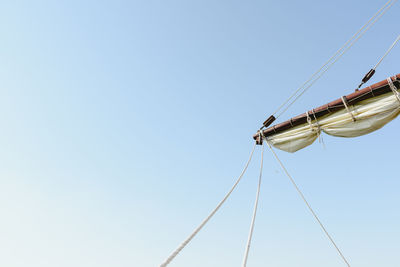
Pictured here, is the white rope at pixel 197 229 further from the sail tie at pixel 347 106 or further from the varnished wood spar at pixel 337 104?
the sail tie at pixel 347 106

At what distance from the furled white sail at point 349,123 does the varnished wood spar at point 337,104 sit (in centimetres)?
13

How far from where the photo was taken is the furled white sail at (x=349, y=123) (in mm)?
7559

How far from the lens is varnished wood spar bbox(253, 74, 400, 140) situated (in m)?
7.56

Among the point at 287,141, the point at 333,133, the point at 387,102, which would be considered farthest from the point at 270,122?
the point at 387,102

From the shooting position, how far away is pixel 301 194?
8.56 m

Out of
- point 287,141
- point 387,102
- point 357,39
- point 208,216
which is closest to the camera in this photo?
point 208,216

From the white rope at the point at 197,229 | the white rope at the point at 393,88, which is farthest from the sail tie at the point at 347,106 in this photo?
the white rope at the point at 197,229

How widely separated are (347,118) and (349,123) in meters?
0.17

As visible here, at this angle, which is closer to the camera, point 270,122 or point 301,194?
point 301,194

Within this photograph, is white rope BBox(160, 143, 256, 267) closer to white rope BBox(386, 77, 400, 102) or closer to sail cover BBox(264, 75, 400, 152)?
sail cover BBox(264, 75, 400, 152)

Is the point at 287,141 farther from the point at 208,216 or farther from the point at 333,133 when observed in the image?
the point at 208,216

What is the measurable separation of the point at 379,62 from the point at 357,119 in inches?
101

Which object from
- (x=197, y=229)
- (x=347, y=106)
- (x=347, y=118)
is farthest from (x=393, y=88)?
(x=197, y=229)

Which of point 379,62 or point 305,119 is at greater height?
point 379,62
